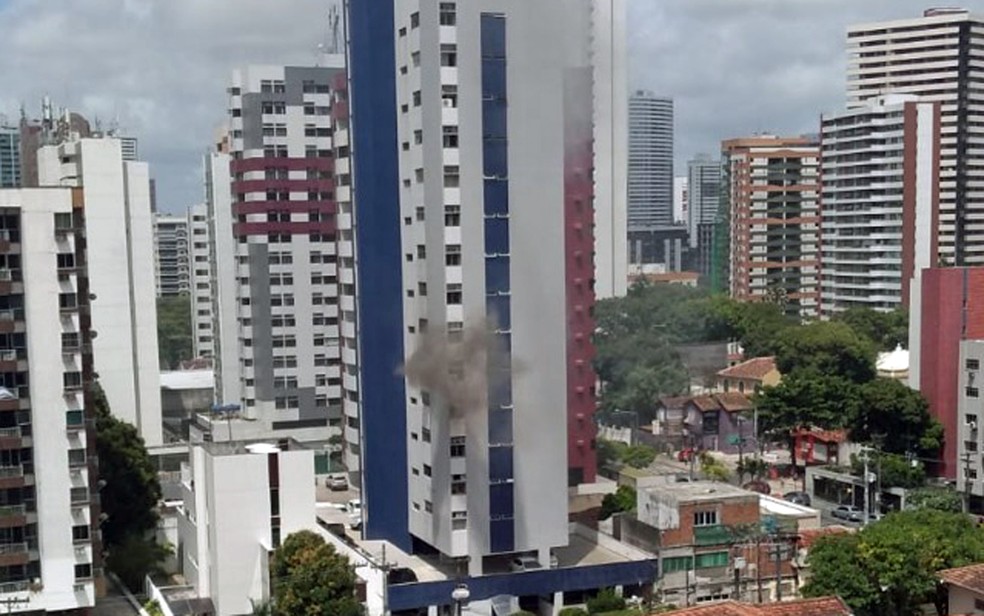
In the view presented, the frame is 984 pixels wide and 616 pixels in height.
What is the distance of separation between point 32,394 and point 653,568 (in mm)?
5417

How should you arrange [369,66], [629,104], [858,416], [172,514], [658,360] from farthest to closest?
1. [658,360]
2. [858,416]
3. [629,104]
4. [172,514]
5. [369,66]

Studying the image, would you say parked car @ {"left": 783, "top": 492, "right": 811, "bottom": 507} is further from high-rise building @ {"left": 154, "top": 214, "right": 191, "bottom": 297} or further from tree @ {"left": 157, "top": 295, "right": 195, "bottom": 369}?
high-rise building @ {"left": 154, "top": 214, "right": 191, "bottom": 297}

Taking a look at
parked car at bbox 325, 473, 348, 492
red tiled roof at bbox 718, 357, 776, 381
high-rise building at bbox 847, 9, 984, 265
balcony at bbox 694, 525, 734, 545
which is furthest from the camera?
high-rise building at bbox 847, 9, 984, 265

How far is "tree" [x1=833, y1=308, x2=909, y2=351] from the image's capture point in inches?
872

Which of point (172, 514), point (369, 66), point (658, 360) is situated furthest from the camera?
point (658, 360)

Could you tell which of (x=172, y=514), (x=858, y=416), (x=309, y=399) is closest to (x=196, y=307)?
(x=309, y=399)

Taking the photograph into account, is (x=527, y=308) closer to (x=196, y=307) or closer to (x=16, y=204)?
(x=16, y=204)

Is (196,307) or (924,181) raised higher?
(924,181)

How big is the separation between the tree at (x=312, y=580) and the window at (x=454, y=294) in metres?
2.22

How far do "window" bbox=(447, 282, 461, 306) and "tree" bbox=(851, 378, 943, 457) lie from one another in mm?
6896

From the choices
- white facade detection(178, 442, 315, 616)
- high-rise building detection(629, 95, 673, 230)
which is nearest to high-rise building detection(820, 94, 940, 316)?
high-rise building detection(629, 95, 673, 230)

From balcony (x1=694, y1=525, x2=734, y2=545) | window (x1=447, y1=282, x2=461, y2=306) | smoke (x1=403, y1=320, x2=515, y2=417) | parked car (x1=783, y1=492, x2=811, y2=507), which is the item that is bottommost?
parked car (x1=783, y1=492, x2=811, y2=507)

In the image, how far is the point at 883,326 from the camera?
22453 millimetres

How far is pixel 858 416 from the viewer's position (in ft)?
48.6
